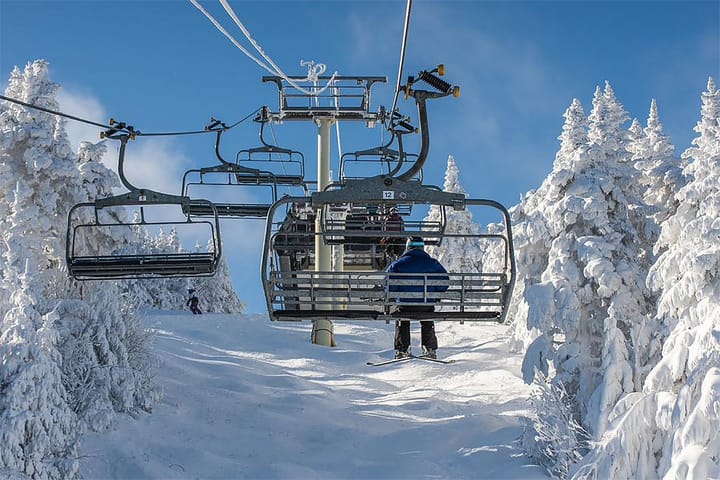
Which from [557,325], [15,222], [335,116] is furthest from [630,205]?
[15,222]

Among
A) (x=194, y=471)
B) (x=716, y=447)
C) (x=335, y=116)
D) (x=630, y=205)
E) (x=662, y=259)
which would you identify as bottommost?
(x=194, y=471)

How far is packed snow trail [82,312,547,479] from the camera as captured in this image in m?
20.9

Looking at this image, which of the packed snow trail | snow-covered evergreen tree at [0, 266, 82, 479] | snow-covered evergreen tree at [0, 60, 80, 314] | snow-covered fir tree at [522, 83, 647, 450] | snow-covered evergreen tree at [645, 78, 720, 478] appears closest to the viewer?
snow-covered evergreen tree at [645, 78, 720, 478]

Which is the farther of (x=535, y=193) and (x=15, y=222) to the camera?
(x=535, y=193)

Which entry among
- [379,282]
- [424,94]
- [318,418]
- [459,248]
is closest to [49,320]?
[318,418]

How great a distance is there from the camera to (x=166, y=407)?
24.1 metres

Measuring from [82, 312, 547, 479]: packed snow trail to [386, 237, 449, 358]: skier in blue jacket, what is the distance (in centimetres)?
1100

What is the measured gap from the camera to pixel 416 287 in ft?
26.6

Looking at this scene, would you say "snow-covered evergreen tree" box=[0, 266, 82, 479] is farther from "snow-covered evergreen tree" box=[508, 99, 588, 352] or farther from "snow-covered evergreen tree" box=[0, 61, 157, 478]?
"snow-covered evergreen tree" box=[508, 99, 588, 352]

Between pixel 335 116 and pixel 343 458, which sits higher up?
pixel 335 116

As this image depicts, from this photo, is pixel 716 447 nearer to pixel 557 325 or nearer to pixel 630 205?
pixel 557 325

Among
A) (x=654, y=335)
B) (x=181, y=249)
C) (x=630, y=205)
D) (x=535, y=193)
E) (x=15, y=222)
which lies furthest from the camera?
(x=181, y=249)

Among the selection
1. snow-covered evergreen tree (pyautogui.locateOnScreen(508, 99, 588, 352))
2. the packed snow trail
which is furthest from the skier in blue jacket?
snow-covered evergreen tree (pyautogui.locateOnScreen(508, 99, 588, 352))

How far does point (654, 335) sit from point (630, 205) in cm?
545
